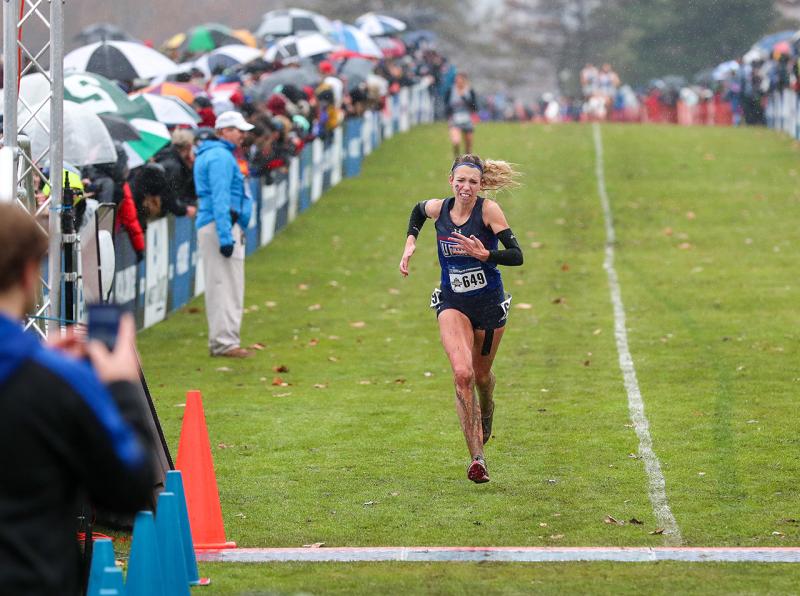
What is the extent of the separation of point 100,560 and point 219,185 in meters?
9.46

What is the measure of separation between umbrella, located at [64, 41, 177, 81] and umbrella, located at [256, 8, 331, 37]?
16666mm

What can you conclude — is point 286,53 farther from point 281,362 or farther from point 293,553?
point 293,553

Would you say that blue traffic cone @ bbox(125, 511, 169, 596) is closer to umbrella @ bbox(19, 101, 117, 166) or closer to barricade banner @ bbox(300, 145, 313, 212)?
umbrella @ bbox(19, 101, 117, 166)

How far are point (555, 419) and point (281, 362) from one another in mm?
4091

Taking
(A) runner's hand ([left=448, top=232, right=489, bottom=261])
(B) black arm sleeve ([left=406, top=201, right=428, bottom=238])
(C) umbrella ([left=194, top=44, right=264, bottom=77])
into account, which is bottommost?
(A) runner's hand ([left=448, top=232, right=489, bottom=261])

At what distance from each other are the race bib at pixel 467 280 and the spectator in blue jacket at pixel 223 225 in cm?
554

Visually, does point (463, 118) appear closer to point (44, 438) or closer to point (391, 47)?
point (391, 47)

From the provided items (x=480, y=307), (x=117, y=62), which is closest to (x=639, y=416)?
(x=480, y=307)

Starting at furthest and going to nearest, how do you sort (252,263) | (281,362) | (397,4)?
1. (397,4)
2. (252,263)
3. (281,362)

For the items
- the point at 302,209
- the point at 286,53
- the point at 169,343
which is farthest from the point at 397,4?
the point at 169,343

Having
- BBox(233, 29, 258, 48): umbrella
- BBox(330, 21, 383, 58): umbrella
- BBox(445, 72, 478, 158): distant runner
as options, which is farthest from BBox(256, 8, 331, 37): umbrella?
BBox(445, 72, 478, 158): distant runner

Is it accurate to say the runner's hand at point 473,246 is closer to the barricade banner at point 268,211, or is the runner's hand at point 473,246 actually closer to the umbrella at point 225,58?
the barricade banner at point 268,211

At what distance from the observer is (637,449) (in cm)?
1112

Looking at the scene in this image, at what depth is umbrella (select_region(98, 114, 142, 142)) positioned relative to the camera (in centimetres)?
1646
